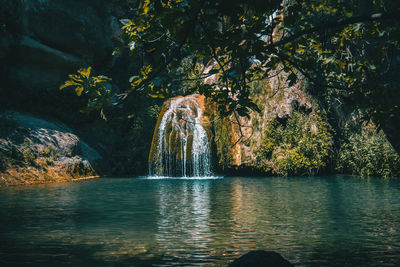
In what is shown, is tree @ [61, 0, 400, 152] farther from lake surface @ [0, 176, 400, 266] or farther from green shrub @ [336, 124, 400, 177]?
green shrub @ [336, 124, 400, 177]

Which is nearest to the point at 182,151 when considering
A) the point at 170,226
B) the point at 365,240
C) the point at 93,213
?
the point at 93,213

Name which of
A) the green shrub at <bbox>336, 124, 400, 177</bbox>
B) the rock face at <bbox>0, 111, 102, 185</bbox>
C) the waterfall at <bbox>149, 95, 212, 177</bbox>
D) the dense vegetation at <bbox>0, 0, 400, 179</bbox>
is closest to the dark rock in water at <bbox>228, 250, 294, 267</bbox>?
the dense vegetation at <bbox>0, 0, 400, 179</bbox>

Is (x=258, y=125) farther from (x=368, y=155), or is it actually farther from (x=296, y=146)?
(x=368, y=155)

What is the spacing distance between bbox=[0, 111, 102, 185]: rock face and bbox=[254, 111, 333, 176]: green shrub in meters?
7.32

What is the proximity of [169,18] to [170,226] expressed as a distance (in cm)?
483

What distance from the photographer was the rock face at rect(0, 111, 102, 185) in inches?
549

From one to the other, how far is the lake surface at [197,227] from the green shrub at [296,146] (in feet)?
18.1

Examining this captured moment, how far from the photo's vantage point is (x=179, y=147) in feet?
59.5

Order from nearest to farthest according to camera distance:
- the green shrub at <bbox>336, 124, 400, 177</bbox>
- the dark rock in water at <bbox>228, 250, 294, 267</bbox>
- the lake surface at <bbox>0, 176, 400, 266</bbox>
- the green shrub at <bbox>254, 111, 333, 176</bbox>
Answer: the dark rock in water at <bbox>228, 250, 294, 267</bbox> → the lake surface at <bbox>0, 176, 400, 266</bbox> → the green shrub at <bbox>336, 124, 400, 177</bbox> → the green shrub at <bbox>254, 111, 333, 176</bbox>

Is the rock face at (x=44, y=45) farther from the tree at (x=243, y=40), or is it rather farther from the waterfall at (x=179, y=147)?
the tree at (x=243, y=40)

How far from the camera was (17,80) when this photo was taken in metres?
18.5

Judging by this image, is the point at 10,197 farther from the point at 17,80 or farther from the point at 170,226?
the point at 17,80

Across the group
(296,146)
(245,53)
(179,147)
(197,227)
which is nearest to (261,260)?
(245,53)

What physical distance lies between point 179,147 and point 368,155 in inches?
302
